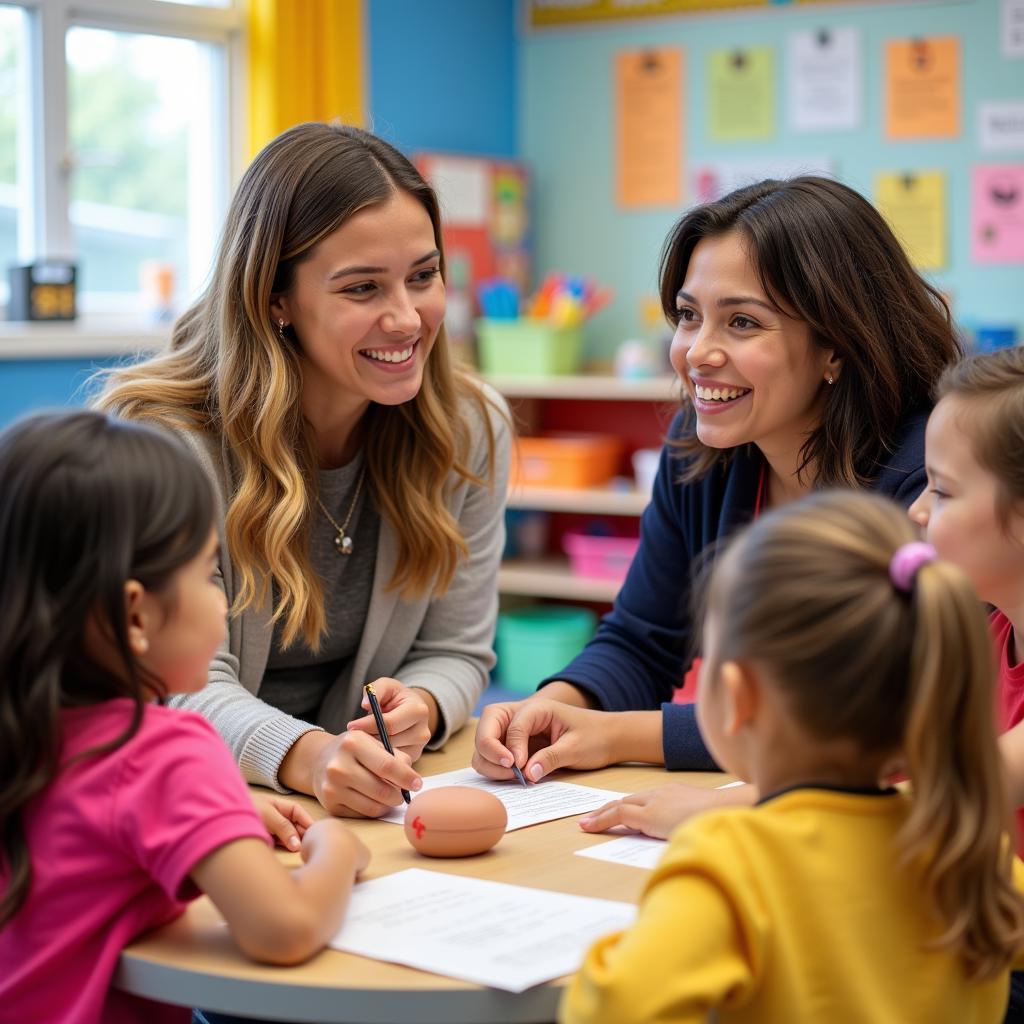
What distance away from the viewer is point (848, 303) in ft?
5.84

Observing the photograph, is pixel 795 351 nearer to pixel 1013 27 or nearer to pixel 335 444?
pixel 335 444

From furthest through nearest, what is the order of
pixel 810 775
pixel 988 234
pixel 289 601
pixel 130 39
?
pixel 988 234
pixel 130 39
pixel 289 601
pixel 810 775

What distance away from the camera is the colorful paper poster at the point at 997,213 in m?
4.04

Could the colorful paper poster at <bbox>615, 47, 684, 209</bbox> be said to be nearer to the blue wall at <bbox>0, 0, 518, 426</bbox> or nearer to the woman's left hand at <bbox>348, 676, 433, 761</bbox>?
the blue wall at <bbox>0, 0, 518, 426</bbox>

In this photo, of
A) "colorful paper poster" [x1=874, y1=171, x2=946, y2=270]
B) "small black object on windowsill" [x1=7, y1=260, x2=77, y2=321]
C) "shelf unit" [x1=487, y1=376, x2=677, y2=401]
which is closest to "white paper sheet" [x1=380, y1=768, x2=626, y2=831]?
"small black object on windowsill" [x1=7, y1=260, x2=77, y2=321]

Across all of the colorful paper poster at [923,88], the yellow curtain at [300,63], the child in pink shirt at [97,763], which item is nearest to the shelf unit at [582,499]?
the yellow curtain at [300,63]

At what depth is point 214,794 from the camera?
109 cm

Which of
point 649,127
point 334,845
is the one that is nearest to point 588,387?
point 649,127

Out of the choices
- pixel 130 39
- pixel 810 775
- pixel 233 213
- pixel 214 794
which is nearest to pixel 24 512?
pixel 214 794

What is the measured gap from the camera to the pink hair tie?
3.24 feet

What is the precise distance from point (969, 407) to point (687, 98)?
3362 mm

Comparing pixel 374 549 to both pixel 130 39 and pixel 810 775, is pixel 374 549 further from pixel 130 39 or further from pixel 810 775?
pixel 130 39

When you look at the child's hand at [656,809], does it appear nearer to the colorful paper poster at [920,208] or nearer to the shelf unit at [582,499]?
the shelf unit at [582,499]

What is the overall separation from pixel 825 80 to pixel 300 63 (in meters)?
1.56
